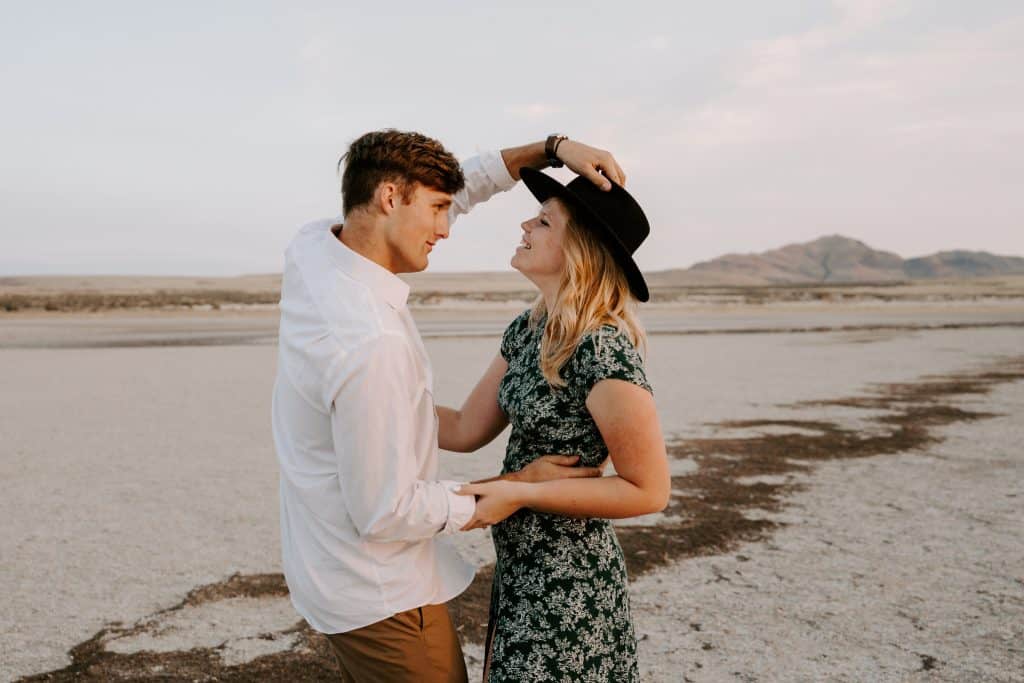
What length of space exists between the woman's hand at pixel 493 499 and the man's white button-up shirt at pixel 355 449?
0.06 metres

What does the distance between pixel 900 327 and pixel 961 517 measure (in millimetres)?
26755

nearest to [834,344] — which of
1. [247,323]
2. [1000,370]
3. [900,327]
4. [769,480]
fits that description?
[1000,370]

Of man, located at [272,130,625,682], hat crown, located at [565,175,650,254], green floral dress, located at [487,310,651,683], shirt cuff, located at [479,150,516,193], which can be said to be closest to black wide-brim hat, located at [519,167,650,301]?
hat crown, located at [565,175,650,254]

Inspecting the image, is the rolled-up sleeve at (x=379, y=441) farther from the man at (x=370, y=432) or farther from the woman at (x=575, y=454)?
the woman at (x=575, y=454)

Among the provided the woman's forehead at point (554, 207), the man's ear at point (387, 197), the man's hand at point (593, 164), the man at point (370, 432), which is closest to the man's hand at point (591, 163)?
the man's hand at point (593, 164)

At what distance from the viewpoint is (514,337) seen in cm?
260

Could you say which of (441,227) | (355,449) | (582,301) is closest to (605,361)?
(582,301)

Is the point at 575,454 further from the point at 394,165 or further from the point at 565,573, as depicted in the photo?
the point at 394,165

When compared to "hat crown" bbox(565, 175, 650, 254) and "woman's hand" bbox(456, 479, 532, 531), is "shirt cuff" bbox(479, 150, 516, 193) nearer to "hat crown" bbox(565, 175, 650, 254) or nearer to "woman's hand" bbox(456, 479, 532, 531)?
"hat crown" bbox(565, 175, 650, 254)

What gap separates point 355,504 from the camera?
191 centimetres

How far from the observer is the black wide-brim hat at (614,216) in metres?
2.26

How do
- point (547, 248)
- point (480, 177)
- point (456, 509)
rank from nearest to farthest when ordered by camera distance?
point (456, 509), point (547, 248), point (480, 177)

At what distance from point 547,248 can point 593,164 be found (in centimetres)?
26

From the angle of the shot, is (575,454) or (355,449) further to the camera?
(575,454)
